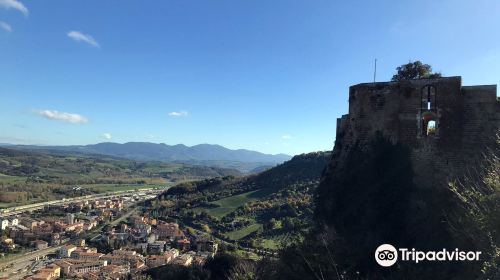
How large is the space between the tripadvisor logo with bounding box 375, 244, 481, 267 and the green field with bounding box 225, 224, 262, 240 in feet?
167

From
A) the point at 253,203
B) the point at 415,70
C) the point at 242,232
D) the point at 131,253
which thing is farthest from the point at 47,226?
the point at 415,70

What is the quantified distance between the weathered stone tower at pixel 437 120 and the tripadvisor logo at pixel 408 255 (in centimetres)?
301

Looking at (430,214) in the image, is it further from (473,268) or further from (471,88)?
(471,88)

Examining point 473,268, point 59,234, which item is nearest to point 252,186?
point 59,234

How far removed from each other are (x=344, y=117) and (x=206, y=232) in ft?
197

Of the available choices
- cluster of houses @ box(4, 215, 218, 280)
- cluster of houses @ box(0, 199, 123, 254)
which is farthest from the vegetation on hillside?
cluster of houses @ box(0, 199, 123, 254)

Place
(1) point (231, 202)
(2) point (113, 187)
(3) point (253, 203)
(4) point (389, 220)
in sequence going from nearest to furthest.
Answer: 1. (4) point (389, 220)
2. (3) point (253, 203)
3. (1) point (231, 202)
4. (2) point (113, 187)

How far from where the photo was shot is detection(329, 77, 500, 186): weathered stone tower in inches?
533

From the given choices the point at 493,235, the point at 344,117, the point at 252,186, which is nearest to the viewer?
the point at 493,235

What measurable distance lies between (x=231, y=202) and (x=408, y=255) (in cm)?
7796

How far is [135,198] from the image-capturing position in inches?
5433

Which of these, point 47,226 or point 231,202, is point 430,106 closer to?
point 231,202

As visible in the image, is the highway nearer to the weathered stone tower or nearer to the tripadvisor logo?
the weathered stone tower

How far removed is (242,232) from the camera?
64.6 metres
